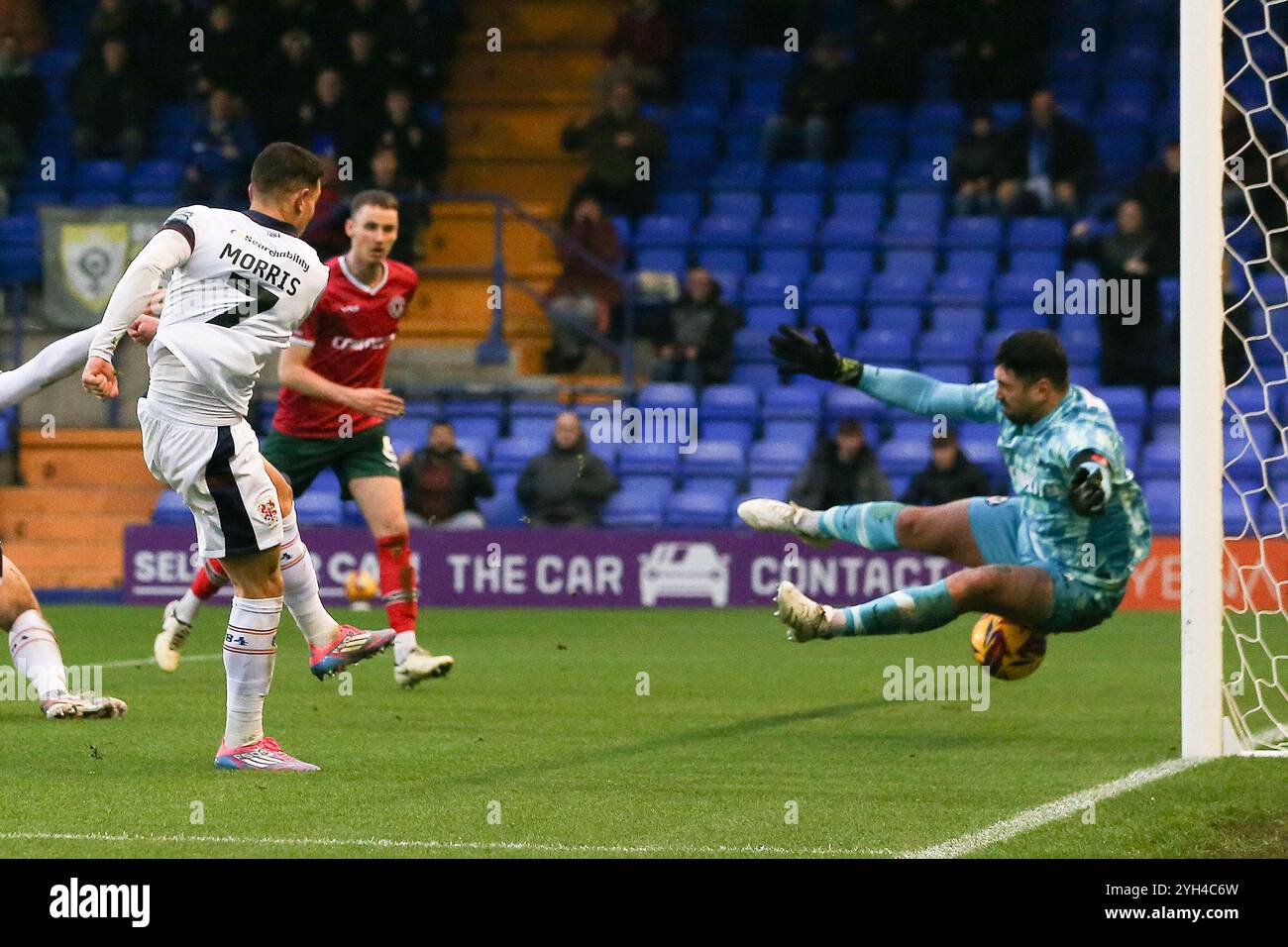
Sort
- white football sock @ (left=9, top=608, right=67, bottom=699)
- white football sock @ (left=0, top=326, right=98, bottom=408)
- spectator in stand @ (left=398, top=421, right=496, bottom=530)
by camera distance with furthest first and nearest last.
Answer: spectator in stand @ (left=398, top=421, right=496, bottom=530)
white football sock @ (left=9, top=608, right=67, bottom=699)
white football sock @ (left=0, top=326, right=98, bottom=408)

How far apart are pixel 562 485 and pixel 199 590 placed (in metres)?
6.18

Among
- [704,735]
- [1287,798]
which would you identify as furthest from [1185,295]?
[704,735]

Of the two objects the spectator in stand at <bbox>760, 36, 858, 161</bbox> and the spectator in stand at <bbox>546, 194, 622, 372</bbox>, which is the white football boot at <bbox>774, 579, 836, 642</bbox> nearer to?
the spectator in stand at <bbox>546, 194, 622, 372</bbox>

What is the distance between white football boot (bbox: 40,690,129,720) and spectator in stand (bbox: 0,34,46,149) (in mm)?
12039

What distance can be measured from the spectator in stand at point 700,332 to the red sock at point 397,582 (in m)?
7.33

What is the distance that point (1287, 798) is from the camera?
622 centimetres

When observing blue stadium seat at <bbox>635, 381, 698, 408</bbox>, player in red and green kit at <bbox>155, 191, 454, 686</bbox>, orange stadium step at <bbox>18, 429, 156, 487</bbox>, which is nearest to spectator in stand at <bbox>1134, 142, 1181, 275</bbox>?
blue stadium seat at <bbox>635, 381, 698, 408</bbox>

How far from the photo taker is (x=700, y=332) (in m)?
16.7

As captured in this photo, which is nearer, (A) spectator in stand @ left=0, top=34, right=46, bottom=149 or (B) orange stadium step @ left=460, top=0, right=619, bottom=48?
(A) spectator in stand @ left=0, top=34, right=46, bottom=149

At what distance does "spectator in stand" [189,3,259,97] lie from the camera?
18844 millimetres

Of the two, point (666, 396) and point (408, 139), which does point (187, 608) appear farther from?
point (408, 139)

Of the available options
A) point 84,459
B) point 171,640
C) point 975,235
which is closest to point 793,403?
point 975,235

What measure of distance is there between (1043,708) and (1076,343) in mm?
8131
